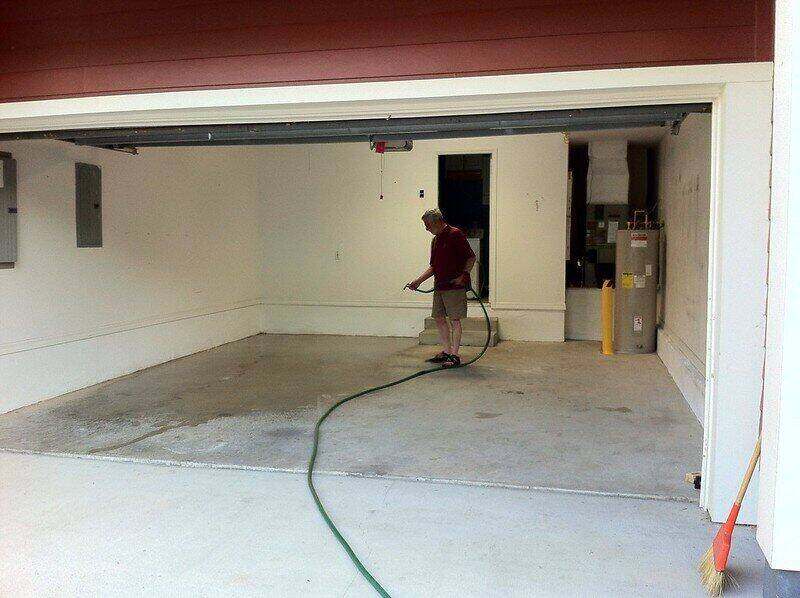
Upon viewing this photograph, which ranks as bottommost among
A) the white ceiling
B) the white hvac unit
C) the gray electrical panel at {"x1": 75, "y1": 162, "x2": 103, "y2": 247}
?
A: the gray electrical panel at {"x1": 75, "y1": 162, "x2": 103, "y2": 247}

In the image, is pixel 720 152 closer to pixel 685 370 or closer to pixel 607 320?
pixel 685 370

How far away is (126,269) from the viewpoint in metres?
6.08

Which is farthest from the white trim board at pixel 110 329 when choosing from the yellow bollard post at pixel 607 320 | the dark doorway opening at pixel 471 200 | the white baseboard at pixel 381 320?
the yellow bollard post at pixel 607 320

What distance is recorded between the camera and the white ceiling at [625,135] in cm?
753

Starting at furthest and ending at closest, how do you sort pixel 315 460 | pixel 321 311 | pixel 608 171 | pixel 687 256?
1. pixel 321 311
2. pixel 608 171
3. pixel 687 256
4. pixel 315 460

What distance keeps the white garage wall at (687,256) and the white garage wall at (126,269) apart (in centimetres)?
494

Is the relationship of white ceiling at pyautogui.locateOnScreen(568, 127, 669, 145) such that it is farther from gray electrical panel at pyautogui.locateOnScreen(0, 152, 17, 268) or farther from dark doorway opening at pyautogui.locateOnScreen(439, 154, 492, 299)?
gray electrical panel at pyautogui.locateOnScreen(0, 152, 17, 268)

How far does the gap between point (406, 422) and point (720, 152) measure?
8.72 feet

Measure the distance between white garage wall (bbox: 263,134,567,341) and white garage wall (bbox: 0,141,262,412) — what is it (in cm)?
47

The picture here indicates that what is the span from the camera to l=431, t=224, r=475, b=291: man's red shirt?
639cm

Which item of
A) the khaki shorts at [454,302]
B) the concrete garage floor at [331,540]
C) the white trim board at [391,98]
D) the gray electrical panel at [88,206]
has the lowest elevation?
the concrete garage floor at [331,540]

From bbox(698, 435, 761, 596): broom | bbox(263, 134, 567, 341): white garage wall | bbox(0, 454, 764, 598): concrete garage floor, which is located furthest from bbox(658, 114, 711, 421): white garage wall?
bbox(698, 435, 761, 596): broom

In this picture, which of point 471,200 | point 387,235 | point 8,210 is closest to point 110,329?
point 8,210

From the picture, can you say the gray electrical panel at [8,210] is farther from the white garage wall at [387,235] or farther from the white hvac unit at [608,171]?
the white hvac unit at [608,171]
